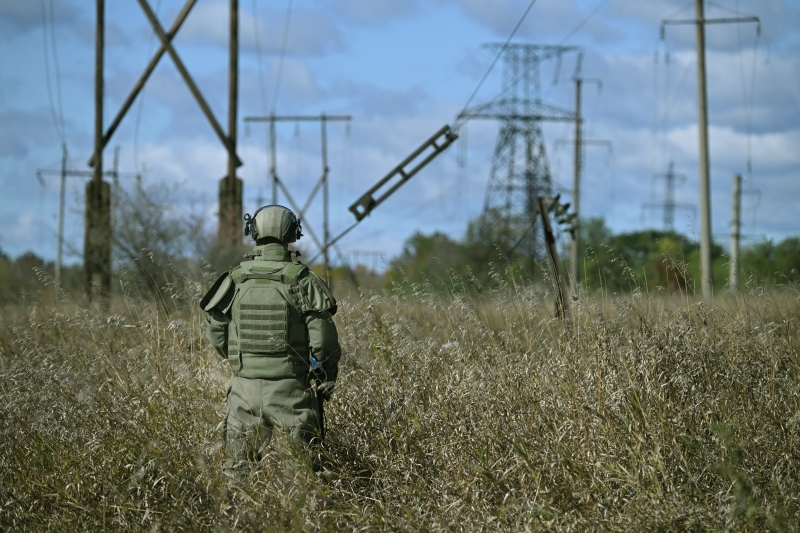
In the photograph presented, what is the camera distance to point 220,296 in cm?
524

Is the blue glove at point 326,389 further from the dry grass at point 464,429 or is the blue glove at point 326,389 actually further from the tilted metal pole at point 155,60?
the tilted metal pole at point 155,60

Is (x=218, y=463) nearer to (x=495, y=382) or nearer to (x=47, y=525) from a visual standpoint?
(x=47, y=525)

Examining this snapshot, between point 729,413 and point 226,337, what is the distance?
3002mm

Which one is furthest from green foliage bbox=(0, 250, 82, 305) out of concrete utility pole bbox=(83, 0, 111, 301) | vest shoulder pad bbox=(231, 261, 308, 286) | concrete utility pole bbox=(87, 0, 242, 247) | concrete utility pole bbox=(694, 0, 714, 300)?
concrete utility pole bbox=(694, 0, 714, 300)

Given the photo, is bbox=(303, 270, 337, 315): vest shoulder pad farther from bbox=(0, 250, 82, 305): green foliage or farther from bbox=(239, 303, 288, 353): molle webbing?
bbox=(0, 250, 82, 305): green foliage

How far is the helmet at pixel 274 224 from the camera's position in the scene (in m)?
5.29

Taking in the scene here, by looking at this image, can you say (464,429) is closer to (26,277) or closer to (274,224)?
(274,224)

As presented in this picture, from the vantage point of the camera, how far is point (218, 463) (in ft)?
17.2

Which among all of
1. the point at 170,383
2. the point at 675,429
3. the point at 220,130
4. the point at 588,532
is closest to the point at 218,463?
the point at 170,383

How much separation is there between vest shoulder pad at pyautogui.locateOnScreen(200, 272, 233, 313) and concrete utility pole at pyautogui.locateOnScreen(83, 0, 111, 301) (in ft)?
38.8

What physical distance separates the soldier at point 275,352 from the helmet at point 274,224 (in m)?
0.11

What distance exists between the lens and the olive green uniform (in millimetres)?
5047

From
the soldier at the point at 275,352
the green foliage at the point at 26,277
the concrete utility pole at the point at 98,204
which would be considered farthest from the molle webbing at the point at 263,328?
the concrete utility pole at the point at 98,204

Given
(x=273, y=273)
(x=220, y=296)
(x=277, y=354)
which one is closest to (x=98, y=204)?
(x=220, y=296)
